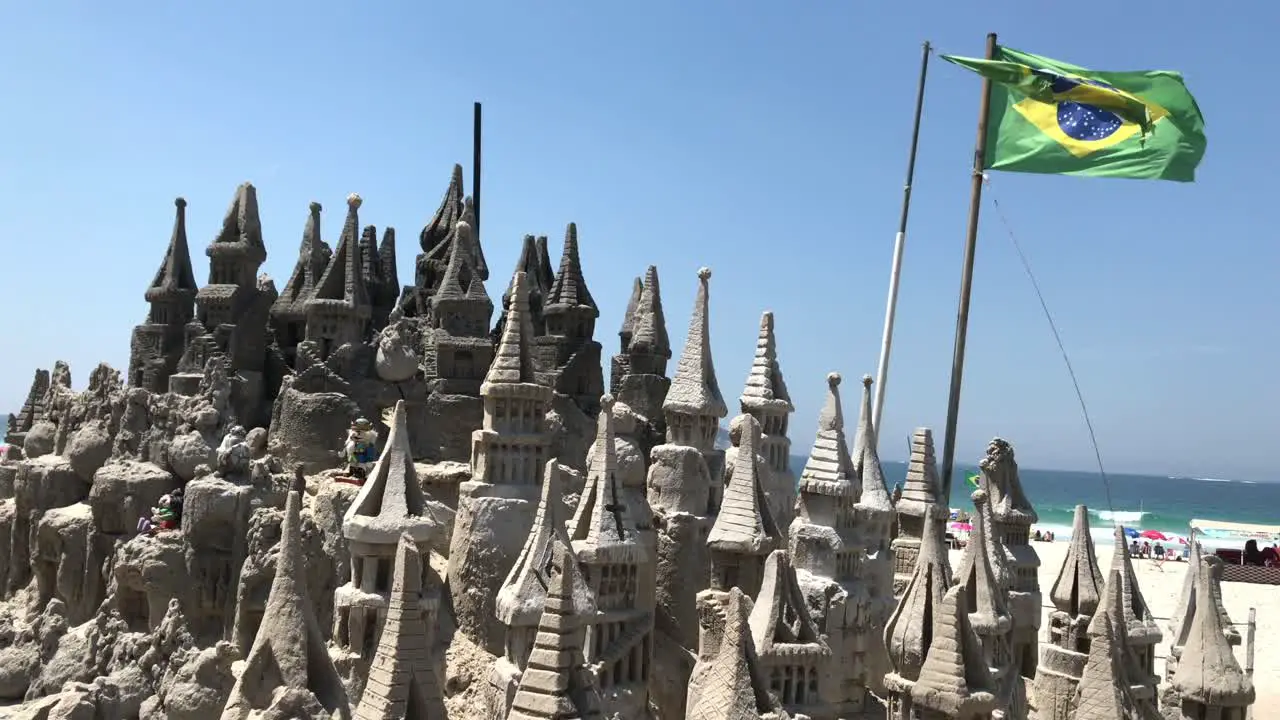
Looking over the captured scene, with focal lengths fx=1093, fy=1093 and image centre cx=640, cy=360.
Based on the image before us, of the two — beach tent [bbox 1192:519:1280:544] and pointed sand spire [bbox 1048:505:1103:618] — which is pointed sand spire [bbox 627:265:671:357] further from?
beach tent [bbox 1192:519:1280:544]

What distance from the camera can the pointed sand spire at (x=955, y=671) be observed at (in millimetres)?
9711

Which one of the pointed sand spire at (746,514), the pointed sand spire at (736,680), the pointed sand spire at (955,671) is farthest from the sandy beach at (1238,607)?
the pointed sand spire at (736,680)

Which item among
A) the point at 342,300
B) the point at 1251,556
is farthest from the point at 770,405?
the point at 1251,556

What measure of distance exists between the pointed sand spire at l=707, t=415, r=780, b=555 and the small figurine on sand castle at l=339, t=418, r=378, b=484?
11063mm

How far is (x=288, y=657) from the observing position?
912cm

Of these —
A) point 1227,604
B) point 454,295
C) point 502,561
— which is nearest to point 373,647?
point 502,561

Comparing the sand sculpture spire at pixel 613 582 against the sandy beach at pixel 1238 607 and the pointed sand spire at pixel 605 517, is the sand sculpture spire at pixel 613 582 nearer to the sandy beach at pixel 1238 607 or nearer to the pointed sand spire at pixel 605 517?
the pointed sand spire at pixel 605 517

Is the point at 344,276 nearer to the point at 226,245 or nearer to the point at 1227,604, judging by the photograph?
the point at 226,245

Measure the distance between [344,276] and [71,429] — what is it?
7075mm

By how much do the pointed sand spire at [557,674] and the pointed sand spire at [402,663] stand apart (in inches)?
30.9

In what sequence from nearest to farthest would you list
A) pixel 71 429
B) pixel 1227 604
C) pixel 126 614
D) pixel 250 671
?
pixel 250 671 < pixel 126 614 < pixel 71 429 < pixel 1227 604

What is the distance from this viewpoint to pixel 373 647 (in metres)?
14.7

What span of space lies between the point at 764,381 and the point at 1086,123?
284 inches

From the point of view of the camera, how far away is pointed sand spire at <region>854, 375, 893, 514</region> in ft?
53.5
